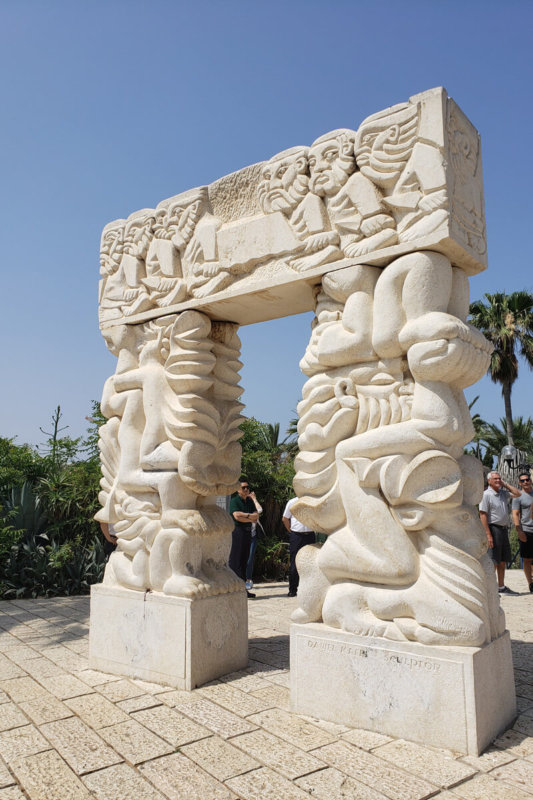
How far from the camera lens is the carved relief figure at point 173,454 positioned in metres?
3.85

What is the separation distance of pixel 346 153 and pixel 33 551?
21.1 feet

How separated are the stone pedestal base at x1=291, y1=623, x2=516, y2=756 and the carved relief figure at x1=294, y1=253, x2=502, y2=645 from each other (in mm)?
88

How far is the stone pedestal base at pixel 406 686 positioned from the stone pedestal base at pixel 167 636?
29.4 inches

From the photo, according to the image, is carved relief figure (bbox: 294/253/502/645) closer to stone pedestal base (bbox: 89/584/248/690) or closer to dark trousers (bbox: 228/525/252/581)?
stone pedestal base (bbox: 89/584/248/690)

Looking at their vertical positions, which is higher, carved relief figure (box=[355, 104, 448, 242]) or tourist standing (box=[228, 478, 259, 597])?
carved relief figure (box=[355, 104, 448, 242])

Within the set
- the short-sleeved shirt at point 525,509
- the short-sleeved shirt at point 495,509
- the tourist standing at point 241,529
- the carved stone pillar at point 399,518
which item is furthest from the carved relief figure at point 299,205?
the short-sleeved shirt at point 525,509

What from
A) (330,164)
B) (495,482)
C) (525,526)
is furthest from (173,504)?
(525,526)

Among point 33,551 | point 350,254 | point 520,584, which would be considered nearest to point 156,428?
point 350,254

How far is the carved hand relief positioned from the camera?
307 cm

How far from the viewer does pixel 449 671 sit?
2715 mm

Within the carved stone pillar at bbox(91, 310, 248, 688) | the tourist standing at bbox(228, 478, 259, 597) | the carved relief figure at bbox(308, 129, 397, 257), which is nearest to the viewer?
the carved relief figure at bbox(308, 129, 397, 257)

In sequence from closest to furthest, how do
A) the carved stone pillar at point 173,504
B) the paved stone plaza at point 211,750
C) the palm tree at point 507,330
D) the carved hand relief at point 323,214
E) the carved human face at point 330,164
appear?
the paved stone plaza at point 211,750 → the carved hand relief at point 323,214 → the carved human face at point 330,164 → the carved stone pillar at point 173,504 → the palm tree at point 507,330

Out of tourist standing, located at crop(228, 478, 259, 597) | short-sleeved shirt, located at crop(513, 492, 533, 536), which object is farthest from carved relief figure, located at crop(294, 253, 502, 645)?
short-sleeved shirt, located at crop(513, 492, 533, 536)

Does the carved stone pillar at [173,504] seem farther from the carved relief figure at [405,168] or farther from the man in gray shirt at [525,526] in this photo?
the man in gray shirt at [525,526]
